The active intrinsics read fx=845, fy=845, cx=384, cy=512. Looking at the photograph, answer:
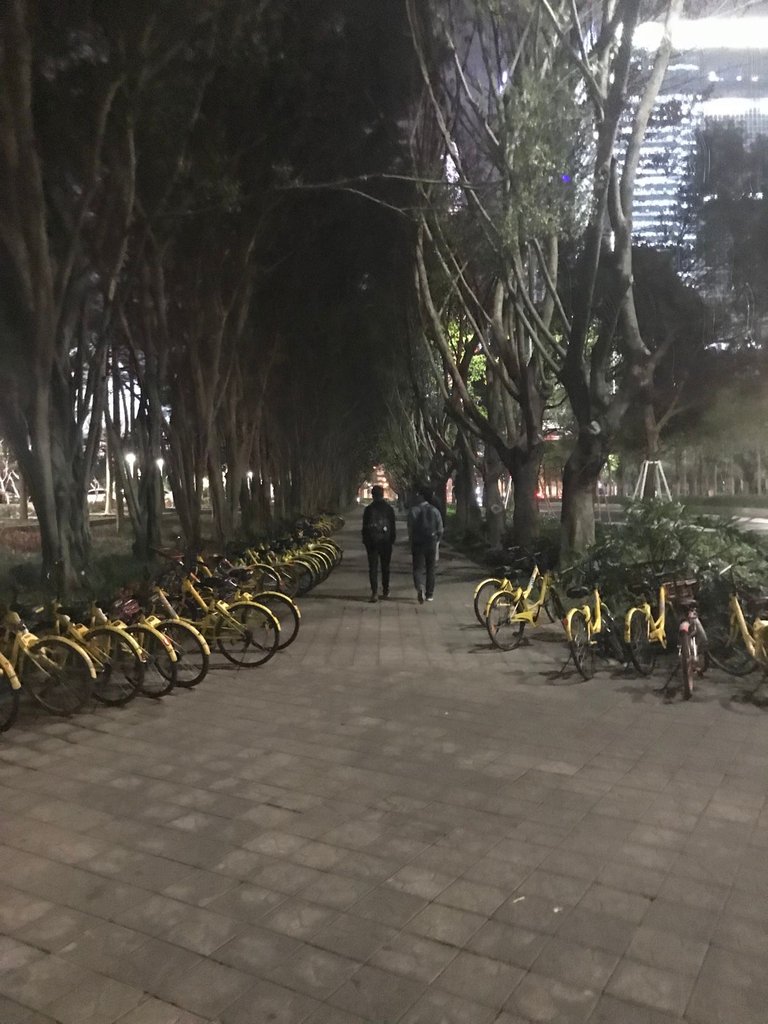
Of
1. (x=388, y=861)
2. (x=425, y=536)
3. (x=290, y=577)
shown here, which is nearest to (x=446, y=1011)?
(x=388, y=861)

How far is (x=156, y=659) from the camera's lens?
6.86 metres

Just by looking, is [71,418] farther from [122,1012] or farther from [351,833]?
[122,1012]

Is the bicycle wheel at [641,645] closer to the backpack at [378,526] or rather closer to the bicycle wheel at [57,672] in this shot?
the bicycle wheel at [57,672]

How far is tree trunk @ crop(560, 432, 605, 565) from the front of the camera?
12.0 metres

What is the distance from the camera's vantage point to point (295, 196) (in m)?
14.2

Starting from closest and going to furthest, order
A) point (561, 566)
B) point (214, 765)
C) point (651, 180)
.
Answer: point (214, 765)
point (561, 566)
point (651, 180)

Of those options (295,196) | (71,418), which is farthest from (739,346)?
(71,418)

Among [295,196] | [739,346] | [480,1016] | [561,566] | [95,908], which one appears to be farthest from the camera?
[739,346]

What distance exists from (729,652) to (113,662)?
5.17 meters

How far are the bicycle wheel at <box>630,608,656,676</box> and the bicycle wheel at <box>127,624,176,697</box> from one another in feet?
12.8

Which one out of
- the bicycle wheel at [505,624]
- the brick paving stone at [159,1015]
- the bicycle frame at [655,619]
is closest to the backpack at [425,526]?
the bicycle wheel at [505,624]

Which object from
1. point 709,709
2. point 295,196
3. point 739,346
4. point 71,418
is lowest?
point 709,709

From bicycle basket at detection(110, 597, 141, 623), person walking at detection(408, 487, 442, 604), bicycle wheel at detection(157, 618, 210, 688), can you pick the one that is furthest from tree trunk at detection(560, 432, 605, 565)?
bicycle basket at detection(110, 597, 141, 623)

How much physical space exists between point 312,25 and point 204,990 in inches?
454
